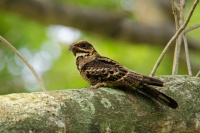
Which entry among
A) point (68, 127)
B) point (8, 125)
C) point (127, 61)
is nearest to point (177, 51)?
point (68, 127)

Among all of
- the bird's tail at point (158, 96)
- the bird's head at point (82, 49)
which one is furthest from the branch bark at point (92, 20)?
the bird's tail at point (158, 96)

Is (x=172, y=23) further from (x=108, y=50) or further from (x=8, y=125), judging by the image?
(x=8, y=125)

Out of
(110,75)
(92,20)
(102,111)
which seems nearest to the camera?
(102,111)

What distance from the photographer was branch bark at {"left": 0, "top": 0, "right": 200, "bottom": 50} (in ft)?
27.1

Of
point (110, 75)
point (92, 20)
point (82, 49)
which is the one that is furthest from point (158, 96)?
point (92, 20)

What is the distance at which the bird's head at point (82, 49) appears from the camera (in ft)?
12.6

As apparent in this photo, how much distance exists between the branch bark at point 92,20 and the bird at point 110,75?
14.8ft

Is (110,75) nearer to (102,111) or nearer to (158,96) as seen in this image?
(158,96)

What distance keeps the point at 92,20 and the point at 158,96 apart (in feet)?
18.5

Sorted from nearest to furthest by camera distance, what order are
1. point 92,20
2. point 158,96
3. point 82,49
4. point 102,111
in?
point 102,111 < point 158,96 < point 82,49 < point 92,20

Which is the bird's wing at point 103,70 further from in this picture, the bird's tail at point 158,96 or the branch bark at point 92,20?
the branch bark at point 92,20

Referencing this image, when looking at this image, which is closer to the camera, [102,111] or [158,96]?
[102,111]

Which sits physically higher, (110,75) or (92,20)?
A: (110,75)

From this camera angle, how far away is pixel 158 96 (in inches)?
125
